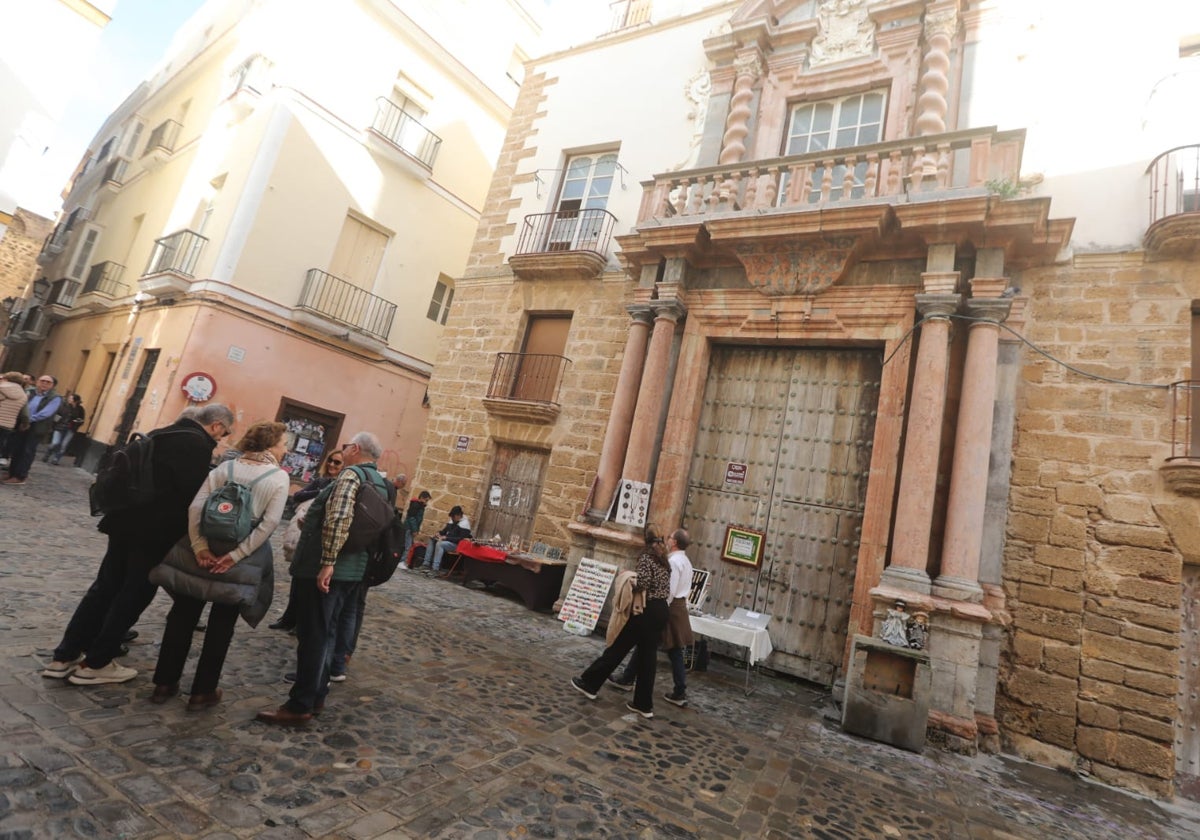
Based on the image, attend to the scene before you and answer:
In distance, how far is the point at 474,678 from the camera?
474 centimetres

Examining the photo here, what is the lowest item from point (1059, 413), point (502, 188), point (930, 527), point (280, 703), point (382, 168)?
point (280, 703)

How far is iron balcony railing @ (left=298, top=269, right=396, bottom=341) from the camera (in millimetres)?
14070

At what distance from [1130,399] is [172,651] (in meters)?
8.34

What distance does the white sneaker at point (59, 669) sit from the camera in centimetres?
323

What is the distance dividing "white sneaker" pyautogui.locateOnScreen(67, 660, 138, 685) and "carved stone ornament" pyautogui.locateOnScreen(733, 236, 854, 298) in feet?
24.0

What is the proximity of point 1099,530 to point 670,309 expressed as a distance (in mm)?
5284

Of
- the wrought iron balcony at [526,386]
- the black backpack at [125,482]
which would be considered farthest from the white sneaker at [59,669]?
the wrought iron balcony at [526,386]

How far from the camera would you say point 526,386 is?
10438mm

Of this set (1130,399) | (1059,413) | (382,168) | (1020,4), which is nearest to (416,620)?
(1059,413)

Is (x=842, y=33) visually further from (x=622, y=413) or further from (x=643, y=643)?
(x=643, y=643)

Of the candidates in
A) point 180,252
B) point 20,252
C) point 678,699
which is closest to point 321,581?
point 678,699

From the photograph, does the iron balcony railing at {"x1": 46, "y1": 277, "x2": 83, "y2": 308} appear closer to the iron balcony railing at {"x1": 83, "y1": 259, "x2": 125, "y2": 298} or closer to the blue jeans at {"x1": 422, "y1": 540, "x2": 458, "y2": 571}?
the iron balcony railing at {"x1": 83, "y1": 259, "x2": 125, "y2": 298}

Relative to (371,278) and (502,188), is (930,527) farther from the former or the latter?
(371,278)

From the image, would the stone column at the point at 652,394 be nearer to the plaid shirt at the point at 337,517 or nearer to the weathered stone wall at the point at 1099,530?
the weathered stone wall at the point at 1099,530
